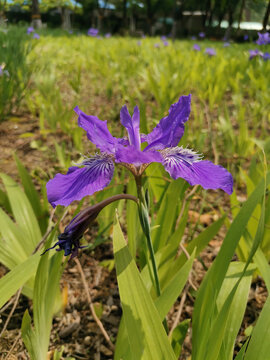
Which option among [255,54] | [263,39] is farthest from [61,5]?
[255,54]

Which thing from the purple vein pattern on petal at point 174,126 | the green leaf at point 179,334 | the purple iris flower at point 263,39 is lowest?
the green leaf at point 179,334

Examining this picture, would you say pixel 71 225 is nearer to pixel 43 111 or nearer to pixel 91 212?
pixel 91 212

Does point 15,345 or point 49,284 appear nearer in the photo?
point 49,284

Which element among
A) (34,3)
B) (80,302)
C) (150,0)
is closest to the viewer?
(80,302)

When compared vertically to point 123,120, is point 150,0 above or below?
above

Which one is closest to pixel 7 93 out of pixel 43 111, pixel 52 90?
pixel 43 111

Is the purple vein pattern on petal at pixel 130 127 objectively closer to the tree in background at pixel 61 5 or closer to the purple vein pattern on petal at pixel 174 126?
the purple vein pattern on petal at pixel 174 126

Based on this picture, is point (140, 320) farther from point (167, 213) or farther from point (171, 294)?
point (167, 213)

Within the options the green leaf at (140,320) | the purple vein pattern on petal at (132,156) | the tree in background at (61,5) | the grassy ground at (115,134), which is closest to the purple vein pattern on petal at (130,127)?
the purple vein pattern on petal at (132,156)
